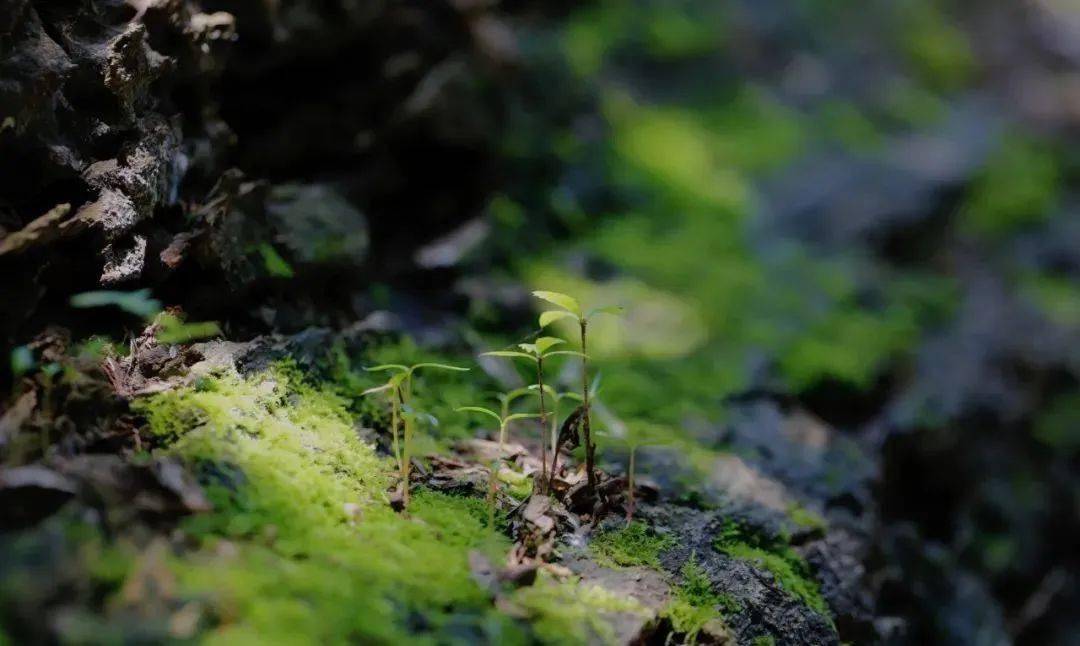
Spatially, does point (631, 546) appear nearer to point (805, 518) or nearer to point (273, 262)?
point (805, 518)

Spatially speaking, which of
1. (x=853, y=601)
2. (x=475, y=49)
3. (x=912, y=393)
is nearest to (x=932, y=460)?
(x=912, y=393)

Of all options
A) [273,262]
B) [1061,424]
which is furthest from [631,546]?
[1061,424]

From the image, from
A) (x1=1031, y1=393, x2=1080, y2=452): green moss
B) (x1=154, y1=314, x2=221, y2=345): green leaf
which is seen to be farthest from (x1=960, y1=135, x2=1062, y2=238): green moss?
(x1=154, y1=314, x2=221, y2=345): green leaf

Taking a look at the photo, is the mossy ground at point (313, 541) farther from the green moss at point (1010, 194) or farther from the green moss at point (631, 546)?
the green moss at point (1010, 194)

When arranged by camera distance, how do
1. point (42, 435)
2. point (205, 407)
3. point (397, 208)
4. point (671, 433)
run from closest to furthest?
point (42, 435)
point (205, 407)
point (671, 433)
point (397, 208)

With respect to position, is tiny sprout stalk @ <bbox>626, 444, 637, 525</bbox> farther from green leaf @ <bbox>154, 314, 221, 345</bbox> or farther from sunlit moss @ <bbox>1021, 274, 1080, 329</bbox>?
sunlit moss @ <bbox>1021, 274, 1080, 329</bbox>

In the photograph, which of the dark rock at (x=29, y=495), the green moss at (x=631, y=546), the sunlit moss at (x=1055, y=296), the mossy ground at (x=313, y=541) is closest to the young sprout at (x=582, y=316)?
the green moss at (x=631, y=546)

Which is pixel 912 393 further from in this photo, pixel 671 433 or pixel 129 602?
pixel 129 602
